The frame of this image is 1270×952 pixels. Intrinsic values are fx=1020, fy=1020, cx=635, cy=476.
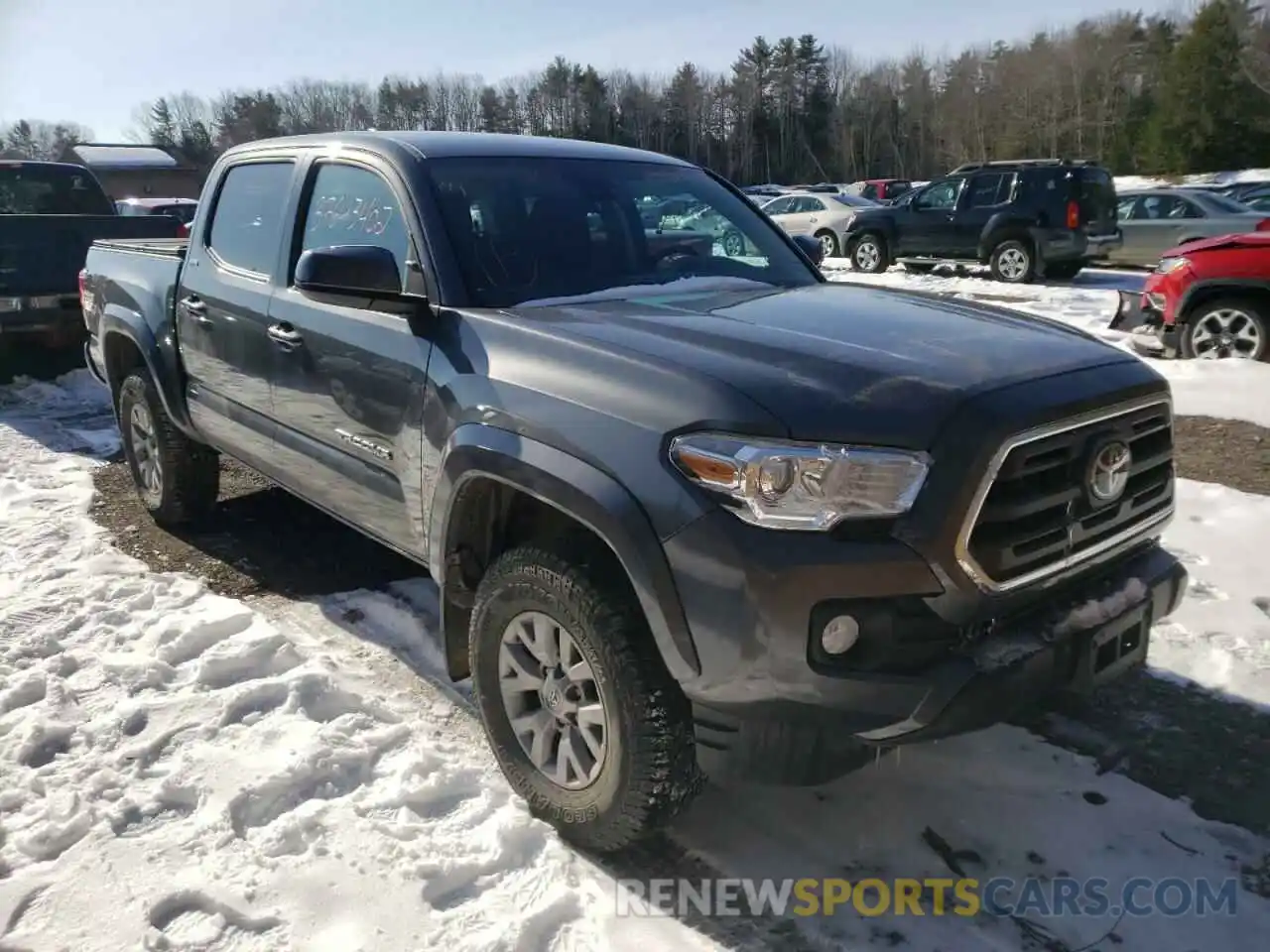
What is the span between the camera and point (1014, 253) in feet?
52.9

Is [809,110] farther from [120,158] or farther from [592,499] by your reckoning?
[592,499]

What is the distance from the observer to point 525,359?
279 cm

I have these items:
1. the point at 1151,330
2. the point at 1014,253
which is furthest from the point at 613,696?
the point at 1014,253

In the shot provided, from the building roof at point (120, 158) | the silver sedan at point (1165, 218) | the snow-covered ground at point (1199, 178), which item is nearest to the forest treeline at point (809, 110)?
the snow-covered ground at point (1199, 178)

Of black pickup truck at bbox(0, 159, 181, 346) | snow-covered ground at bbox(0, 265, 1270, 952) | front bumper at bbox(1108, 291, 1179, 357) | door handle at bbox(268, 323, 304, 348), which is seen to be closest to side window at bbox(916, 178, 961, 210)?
front bumper at bbox(1108, 291, 1179, 357)

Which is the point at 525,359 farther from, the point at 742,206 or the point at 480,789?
the point at 742,206

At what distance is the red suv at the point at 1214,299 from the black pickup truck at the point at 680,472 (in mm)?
5660

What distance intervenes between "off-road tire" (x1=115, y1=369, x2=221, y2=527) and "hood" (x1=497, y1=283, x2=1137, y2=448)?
2953mm

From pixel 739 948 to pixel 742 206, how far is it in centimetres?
293

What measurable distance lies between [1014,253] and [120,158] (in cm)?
2894

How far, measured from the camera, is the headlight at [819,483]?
2256mm

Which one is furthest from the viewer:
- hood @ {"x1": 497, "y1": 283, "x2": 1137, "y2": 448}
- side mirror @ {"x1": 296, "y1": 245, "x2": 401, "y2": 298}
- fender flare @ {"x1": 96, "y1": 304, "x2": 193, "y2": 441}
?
fender flare @ {"x1": 96, "y1": 304, "x2": 193, "y2": 441}

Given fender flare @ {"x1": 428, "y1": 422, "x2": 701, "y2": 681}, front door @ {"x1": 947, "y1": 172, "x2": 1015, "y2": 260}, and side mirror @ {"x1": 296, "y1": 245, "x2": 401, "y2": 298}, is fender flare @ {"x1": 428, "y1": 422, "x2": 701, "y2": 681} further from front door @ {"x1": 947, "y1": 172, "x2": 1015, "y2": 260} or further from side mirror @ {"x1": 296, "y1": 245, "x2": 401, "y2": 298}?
front door @ {"x1": 947, "y1": 172, "x2": 1015, "y2": 260}

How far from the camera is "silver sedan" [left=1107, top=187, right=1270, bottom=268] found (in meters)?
16.1
